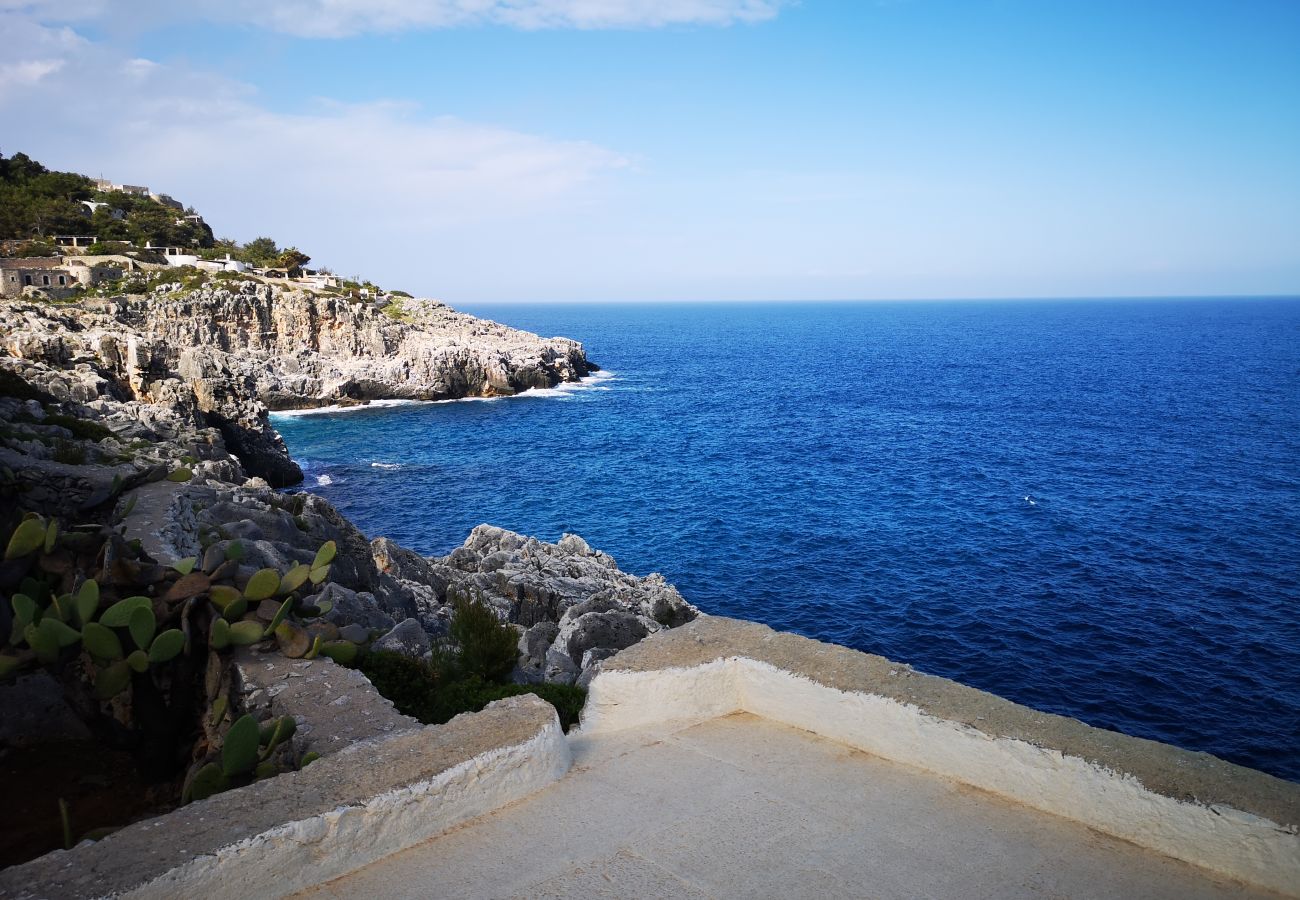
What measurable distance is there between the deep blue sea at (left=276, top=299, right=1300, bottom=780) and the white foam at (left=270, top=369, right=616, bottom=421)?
3.61 feet

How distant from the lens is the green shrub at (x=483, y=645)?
41.1 ft

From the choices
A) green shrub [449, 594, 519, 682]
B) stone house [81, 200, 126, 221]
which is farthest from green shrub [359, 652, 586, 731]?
stone house [81, 200, 126, 221]

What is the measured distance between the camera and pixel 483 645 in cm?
1291

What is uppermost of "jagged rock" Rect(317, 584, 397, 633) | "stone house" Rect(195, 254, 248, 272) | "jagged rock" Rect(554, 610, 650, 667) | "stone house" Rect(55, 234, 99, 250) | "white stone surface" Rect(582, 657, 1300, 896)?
"stone house" Rect(55, 234, 99, 250)

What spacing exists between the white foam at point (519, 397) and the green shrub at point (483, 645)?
67.5 meters

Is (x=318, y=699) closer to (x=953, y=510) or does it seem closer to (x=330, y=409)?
(x=953, y=510)

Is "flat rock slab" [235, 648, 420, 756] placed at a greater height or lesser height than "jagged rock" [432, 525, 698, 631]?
greater

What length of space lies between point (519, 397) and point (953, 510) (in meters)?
52.5

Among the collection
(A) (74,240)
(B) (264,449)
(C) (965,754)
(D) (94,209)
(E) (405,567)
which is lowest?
(B) (264,449)

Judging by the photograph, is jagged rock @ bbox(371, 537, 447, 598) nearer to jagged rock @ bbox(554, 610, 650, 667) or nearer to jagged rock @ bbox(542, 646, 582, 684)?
jagged rock @ bbox(554, 610, 650, 667)

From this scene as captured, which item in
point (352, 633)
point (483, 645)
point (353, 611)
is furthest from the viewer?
point (353, 611)

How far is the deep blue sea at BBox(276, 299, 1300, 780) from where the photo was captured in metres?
27.3

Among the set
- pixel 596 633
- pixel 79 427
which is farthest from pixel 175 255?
pixel 596 633

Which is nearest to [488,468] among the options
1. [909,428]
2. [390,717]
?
[909,428]
